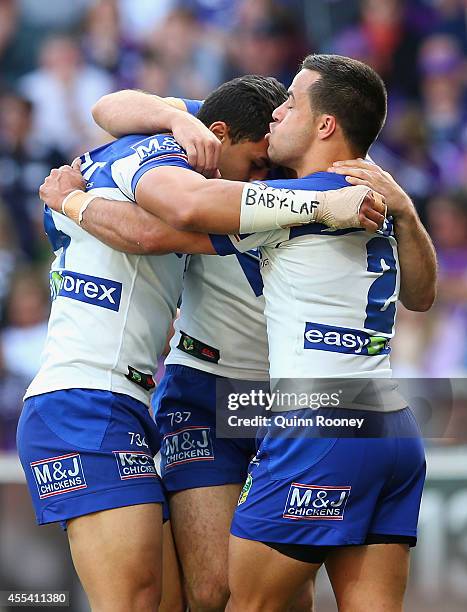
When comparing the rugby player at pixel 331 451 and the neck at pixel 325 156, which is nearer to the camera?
the rugby player at pixel 331 451

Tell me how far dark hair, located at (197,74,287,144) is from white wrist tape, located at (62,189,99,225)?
648mm

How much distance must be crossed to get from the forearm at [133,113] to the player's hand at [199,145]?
132mm

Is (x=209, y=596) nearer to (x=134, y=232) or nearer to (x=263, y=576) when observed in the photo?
(x=263, y=576)

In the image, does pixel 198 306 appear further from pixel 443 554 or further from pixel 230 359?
pixel 443 554

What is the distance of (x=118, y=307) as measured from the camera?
3992 millimetres

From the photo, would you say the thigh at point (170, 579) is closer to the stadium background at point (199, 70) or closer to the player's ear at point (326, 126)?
the player's ear at point (326, 126)

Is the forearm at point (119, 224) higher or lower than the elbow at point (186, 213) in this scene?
lower

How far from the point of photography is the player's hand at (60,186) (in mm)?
4078

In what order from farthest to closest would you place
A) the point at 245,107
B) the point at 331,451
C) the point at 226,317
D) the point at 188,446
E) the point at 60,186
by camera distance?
1. the point at 226,317
2. the point at 188,446
3. the point at 245,107
4. the point at 60,186
5. the point at 331,451

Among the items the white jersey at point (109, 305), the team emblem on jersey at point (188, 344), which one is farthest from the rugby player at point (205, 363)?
the white jersey at point (109, 305)

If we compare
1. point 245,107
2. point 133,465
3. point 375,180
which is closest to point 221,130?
point 245,107

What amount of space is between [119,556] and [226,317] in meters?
1.21

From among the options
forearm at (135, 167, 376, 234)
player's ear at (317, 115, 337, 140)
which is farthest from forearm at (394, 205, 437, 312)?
player's ear at (317, 115, 337, 140)

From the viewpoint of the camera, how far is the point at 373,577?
12.1 ft
